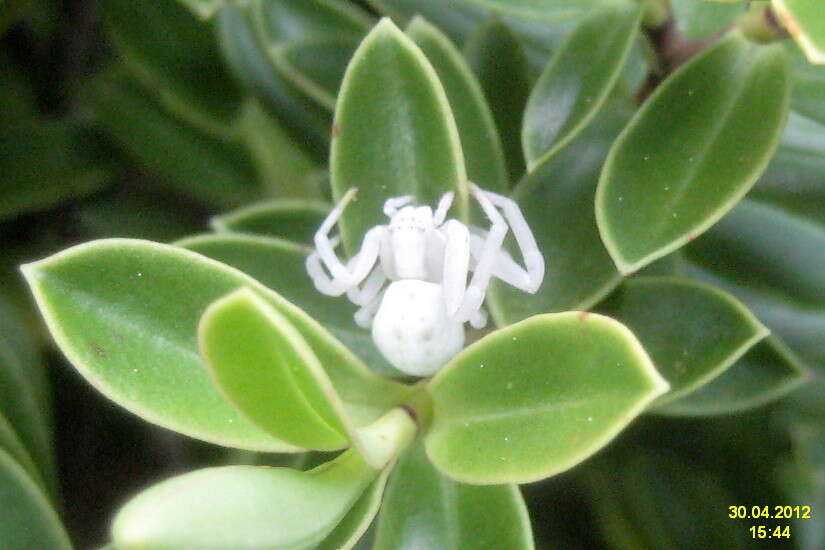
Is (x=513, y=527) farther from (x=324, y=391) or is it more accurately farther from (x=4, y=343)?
(x=4, y=343)

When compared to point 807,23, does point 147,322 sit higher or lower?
lower

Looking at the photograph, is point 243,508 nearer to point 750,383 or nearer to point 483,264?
point 483,264

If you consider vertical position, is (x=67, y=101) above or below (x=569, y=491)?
above


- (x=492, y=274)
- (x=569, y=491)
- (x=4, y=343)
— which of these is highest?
(x=492, y=274)

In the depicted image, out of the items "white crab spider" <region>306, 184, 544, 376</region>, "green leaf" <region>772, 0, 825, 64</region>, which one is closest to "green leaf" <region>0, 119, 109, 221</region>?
"white crab spider" <region>306, 184, 544, 376</region>

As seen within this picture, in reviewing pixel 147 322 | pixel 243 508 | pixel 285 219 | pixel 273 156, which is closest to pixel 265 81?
pixel 273 156

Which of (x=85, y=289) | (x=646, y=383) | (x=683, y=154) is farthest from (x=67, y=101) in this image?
(x=646, y=383)

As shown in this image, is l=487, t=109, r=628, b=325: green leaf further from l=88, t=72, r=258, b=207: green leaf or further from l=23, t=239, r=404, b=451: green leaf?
l=88, t=72, r=258, b=207: green leaf
